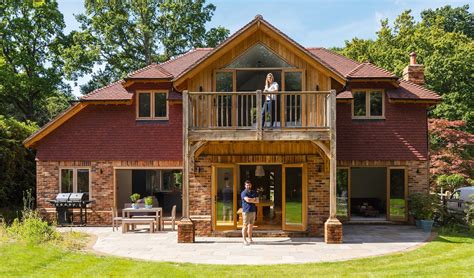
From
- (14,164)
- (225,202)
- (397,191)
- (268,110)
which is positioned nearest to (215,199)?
(225,202)

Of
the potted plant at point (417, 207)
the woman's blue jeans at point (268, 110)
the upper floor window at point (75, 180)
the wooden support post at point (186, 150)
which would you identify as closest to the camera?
the wooden support post at point (186, 150)

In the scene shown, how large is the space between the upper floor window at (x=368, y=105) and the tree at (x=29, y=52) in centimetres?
2071

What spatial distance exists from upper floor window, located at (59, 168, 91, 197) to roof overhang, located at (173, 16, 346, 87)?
6113 mm

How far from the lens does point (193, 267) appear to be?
9.44 meters

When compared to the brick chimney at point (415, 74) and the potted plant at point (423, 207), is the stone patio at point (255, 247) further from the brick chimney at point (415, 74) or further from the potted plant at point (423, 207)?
the brick chimney at point (415, 74)

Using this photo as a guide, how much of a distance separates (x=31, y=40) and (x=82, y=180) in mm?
16757

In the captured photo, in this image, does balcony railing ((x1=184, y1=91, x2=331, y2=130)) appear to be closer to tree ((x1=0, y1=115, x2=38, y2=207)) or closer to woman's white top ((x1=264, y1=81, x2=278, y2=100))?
woman's white top ((x1=264, y1=81, x2=278, y2=100))

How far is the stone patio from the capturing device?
34.3 feet

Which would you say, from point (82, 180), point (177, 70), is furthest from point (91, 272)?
point (177, 70)

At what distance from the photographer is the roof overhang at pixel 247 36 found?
42.6ft

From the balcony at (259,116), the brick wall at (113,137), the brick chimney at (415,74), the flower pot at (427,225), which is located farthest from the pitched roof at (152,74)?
the flower pot at (427,225)

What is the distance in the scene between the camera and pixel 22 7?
27.6 meters

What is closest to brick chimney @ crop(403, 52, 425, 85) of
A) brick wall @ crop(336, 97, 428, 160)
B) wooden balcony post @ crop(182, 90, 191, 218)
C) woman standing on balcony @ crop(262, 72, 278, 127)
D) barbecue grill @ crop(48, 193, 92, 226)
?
brick wall @ crop(336, 97, 428, 160)

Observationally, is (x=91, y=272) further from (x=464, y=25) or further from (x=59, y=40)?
(x=464, y=25)
